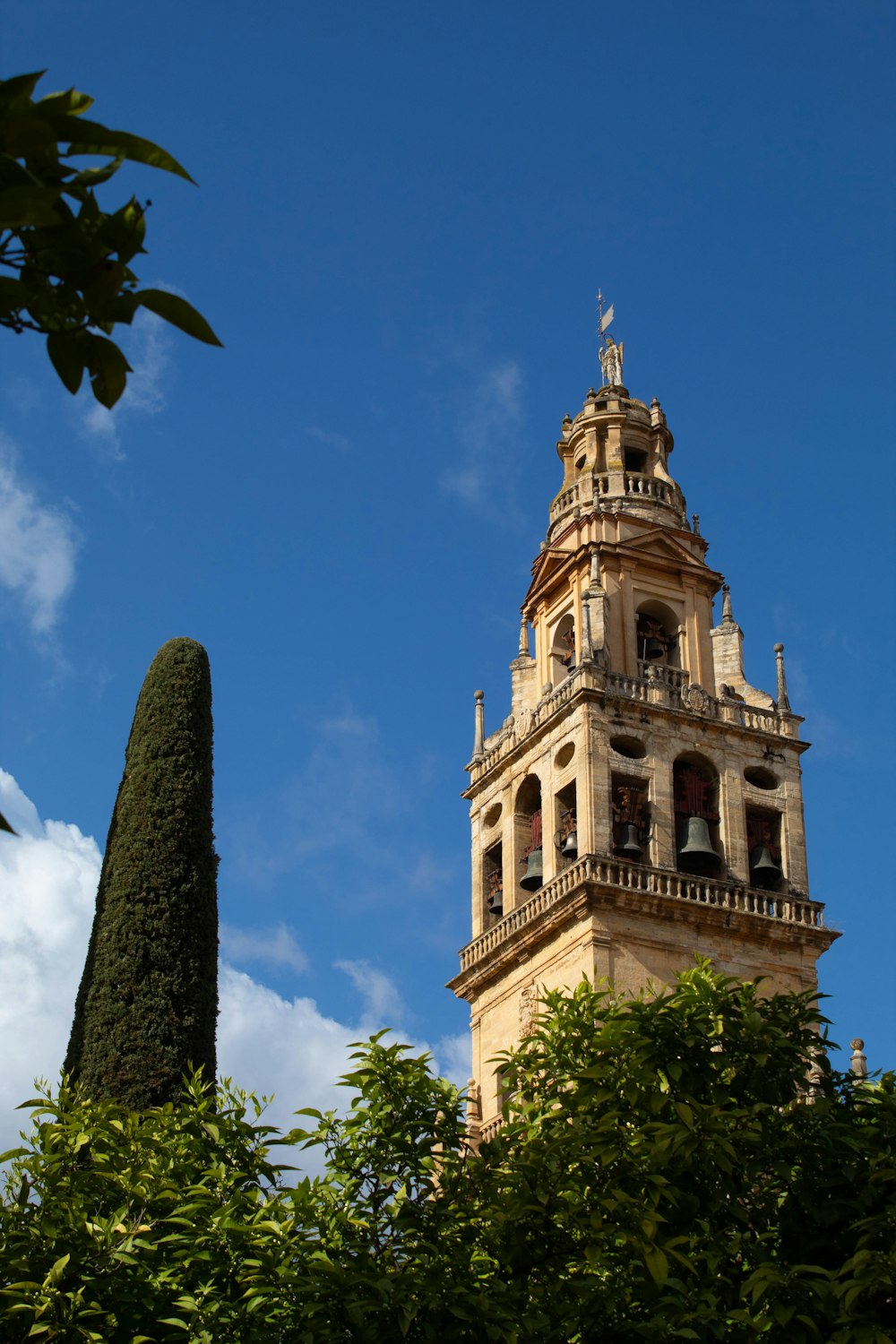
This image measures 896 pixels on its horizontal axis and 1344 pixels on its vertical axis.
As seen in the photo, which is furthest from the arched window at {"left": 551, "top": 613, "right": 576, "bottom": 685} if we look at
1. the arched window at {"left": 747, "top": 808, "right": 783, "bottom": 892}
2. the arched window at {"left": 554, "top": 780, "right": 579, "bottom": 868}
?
the arched window at {"left": 747, "top": 808, "right": 783, "bottom": 892}

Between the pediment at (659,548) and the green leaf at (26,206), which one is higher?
the pediment at (659,548)

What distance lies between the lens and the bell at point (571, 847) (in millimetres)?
38625

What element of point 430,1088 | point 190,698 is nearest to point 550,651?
point 190,698

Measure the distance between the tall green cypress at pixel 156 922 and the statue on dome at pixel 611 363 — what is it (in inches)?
870

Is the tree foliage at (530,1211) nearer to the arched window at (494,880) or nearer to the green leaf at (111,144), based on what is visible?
the green leaf at (111,144)

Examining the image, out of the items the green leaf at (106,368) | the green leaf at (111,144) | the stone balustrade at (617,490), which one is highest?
the stone balustrade at (617,490)

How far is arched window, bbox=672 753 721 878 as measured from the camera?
1545 inches

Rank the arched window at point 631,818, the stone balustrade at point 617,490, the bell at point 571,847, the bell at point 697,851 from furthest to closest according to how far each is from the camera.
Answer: the stone balustrade at point 617,490
the bell at point 697,851
the bell at point 571,847
the arched window at point 631,818

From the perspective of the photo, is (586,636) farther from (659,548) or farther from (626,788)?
(659,548)

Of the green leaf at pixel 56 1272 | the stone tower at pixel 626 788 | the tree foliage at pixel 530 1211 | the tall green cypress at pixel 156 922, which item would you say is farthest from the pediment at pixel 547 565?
the green leaf at pixel 56 1272

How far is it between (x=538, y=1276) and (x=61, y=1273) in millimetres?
4234

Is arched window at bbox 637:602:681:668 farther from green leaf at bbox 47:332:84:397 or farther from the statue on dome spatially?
green leaf at bbox 47:332:84:397

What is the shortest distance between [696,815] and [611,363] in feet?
52.4

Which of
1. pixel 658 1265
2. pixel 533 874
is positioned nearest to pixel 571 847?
pixel 533 874
